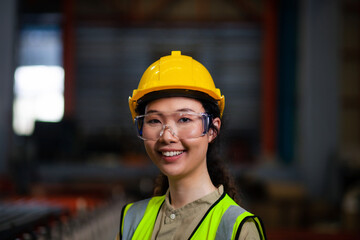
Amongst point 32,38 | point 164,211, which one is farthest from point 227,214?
point 32,38

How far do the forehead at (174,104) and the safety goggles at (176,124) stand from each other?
16 mm

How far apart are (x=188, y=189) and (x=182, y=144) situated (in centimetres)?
17

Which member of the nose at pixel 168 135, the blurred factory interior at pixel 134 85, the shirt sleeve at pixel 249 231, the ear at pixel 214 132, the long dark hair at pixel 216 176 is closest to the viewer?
the shirt sleeve at pixel 249 231

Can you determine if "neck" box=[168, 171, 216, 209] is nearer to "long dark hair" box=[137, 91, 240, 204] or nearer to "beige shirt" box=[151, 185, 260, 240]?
"beige shirt" box=[151, 185, 260, 240]

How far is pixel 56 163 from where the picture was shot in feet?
23.2

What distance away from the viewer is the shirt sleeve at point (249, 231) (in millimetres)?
1228

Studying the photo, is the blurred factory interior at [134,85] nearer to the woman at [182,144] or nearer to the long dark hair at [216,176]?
the long dark hair at [216,176]

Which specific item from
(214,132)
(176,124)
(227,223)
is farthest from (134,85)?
(227,223)

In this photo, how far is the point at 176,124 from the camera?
4.49 feet

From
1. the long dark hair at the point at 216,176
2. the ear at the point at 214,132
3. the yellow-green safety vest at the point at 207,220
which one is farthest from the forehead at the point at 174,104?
the yellow-green safety vest at the point at 207,220

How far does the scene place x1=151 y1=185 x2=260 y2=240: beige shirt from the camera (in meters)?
1.35

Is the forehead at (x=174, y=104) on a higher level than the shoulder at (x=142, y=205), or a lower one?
higher

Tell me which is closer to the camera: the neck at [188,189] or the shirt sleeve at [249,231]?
the shirt sleeve at [249,231]

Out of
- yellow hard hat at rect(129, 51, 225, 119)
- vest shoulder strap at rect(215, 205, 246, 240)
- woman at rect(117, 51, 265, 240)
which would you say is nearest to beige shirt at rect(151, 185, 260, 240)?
woman at rect(117, 51, 265, 240)
